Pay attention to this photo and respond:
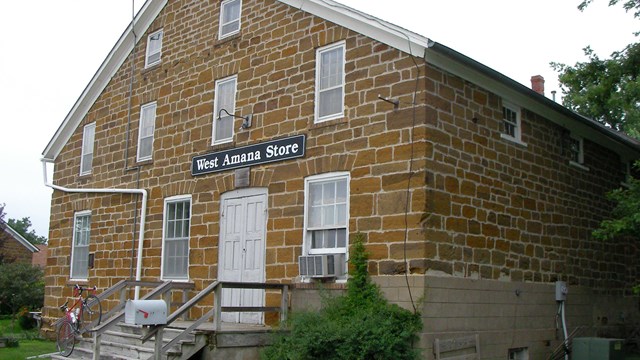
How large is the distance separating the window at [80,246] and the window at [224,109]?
18.1 feet

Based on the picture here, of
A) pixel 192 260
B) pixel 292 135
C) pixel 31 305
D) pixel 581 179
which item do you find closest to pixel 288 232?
pixel 292 135

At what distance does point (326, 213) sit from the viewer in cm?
1227

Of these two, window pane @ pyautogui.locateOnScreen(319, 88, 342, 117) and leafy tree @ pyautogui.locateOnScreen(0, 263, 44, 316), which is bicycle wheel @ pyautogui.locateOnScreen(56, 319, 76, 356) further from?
leafy tree @ pyautogui.locateOnScreen(0, 263, 44, 316)

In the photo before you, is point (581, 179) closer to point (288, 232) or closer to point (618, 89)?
point (618, 89)

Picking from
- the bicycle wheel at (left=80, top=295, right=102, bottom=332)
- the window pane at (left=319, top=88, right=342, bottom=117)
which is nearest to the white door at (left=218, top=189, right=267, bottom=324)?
the window pane at (left=319, top=88, right=342, bottom=117)

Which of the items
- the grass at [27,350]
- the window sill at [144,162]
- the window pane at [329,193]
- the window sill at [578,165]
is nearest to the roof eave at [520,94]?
the window sill at [578,165]

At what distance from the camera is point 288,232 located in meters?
12.8

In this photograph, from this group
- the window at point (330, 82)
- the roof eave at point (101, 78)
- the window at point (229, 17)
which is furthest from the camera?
the roof eave at point (101, 78)

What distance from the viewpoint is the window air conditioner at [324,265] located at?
461 inches

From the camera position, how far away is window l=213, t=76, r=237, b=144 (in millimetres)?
14617

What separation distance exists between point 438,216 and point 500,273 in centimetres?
217

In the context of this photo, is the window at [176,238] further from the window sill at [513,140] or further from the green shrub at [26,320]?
the green shrub at [26,320]

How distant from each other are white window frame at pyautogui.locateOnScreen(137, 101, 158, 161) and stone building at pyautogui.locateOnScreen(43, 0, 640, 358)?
0.05 metres

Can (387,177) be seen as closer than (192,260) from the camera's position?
Yes
